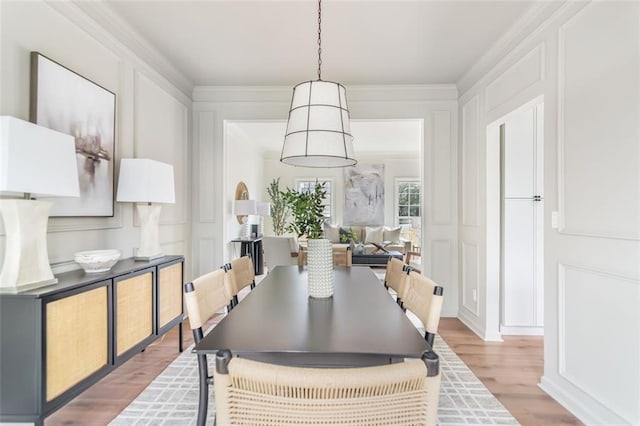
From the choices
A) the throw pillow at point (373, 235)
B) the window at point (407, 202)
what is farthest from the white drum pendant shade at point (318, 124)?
the window at point (407, 202)

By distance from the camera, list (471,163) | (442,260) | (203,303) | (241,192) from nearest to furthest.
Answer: (203,303), (471,163), (442,260), (241,192)

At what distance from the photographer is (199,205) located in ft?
13.0

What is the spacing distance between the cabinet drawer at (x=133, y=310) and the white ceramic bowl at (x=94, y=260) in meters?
0.13

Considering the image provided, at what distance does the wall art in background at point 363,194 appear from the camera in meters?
8.35

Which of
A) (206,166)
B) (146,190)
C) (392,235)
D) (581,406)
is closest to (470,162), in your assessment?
(581,406)

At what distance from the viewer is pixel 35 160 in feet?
4.66

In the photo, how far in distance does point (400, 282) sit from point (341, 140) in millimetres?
862

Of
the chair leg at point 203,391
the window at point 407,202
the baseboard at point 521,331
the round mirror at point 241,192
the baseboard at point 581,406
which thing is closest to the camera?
the chair leg at point 203,391

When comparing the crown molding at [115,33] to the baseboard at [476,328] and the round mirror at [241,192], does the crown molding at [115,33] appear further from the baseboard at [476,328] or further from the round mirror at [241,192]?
the baseboard at [476,328]

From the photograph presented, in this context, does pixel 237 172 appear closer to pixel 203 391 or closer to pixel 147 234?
pixel 147 234

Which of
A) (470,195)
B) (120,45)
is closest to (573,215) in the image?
(470,195)

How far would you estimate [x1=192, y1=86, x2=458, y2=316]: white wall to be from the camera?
3859mm

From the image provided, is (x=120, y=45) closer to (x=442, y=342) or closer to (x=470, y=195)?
(x=470, y=195)

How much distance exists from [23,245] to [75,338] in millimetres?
512
